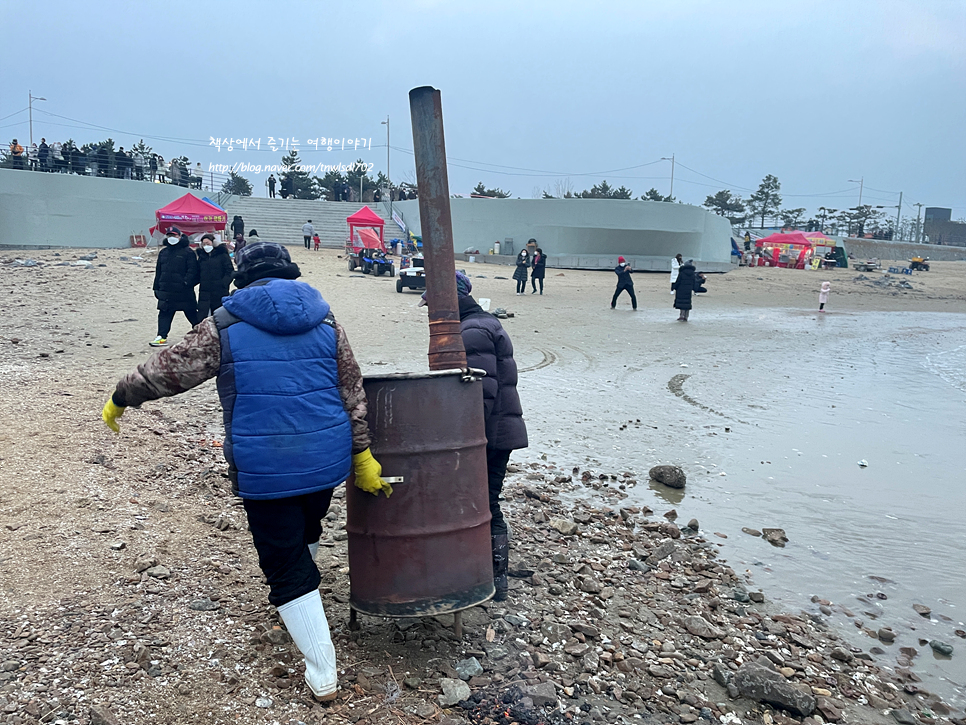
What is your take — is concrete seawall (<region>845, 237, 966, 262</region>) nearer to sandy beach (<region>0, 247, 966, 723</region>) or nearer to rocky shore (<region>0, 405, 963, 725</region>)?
sandy beach (<region>0, 247, 966, 723</region>)

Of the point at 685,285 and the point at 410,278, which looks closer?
the point at 685,285

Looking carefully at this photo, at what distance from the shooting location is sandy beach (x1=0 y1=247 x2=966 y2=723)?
117 inches

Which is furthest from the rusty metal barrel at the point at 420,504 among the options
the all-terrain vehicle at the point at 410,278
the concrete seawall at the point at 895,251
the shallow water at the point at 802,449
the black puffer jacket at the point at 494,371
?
the concrete seawall at the point at 895,251

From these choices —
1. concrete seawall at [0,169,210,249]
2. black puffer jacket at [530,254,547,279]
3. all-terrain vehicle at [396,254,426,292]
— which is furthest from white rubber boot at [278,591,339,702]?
concrete seawall at [0,169,210,249]

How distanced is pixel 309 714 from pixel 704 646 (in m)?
1.88

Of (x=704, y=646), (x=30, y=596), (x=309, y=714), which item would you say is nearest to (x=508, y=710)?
(x=309, y=714)

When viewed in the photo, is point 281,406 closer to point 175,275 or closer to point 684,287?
point 175,275

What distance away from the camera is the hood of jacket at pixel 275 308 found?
8.51 feet

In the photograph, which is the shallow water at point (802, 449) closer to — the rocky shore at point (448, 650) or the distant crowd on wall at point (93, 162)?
the rocky shore at point (448, 650)

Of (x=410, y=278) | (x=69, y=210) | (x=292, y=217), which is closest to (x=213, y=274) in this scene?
(x=410, y=278)

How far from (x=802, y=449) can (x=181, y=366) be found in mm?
6220

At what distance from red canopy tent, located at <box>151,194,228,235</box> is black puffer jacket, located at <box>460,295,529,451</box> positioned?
64.7 ft

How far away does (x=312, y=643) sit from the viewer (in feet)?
9.03

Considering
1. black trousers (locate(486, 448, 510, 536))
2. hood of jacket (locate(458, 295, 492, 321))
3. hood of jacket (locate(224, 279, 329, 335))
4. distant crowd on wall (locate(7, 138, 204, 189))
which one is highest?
distant crowd on wall (locate(7, 138, 204, 189))
